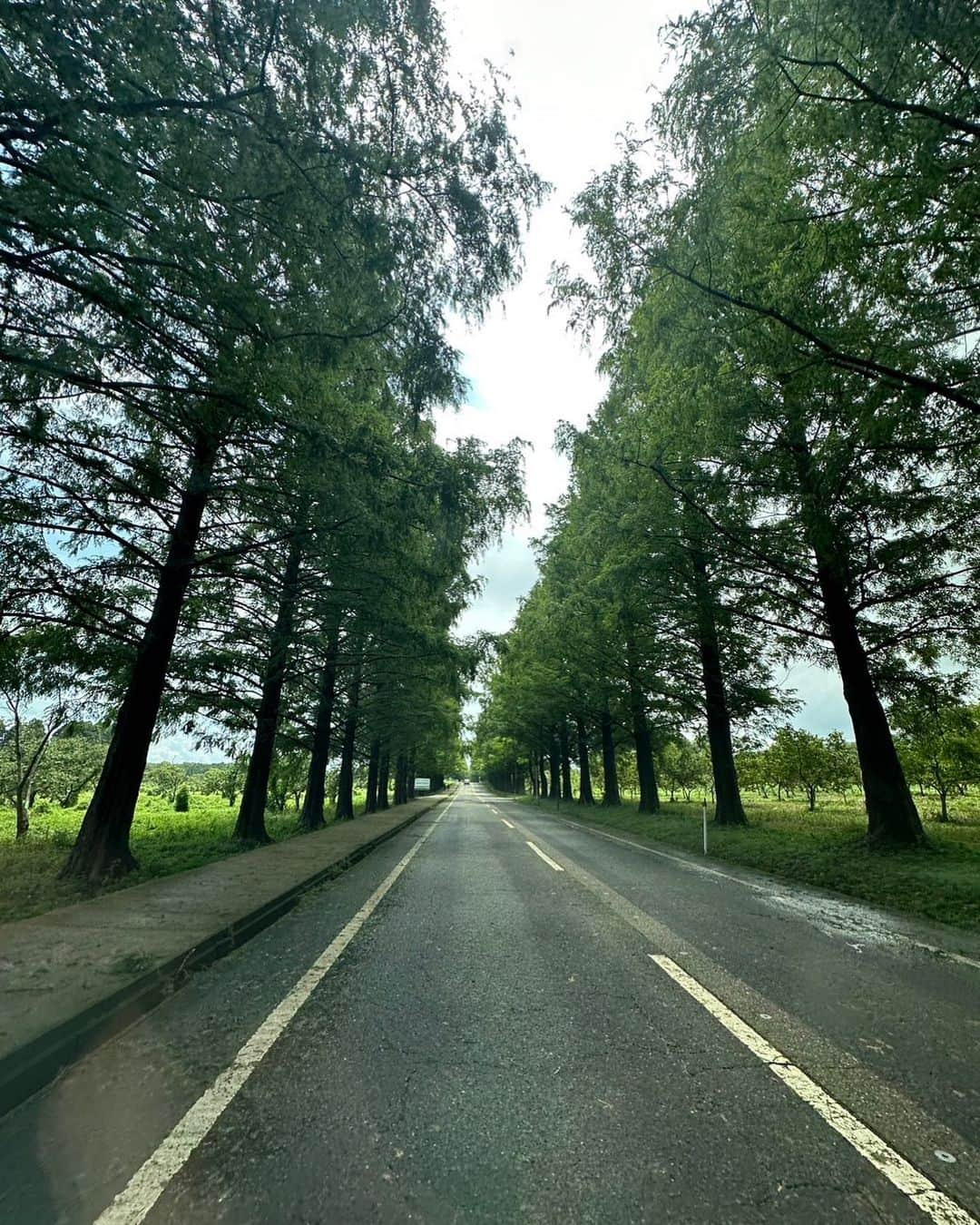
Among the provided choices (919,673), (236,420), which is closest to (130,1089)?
(236,420)

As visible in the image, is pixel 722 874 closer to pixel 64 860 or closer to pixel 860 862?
pixel 860 862

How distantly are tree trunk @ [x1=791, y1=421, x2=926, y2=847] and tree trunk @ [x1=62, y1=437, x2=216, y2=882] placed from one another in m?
9.52

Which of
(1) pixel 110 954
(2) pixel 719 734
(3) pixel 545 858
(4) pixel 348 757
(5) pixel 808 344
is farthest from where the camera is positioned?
(4) pixel 348 757

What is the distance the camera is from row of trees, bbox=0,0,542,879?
398 centimetres

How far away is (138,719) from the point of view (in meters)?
8.76

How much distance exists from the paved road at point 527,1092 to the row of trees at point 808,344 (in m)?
5.80

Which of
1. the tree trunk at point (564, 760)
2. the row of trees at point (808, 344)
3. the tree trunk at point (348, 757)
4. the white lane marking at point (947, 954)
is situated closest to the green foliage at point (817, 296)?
the row of trees at point (808, 344)

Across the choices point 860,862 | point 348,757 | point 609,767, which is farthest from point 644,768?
point 860,862

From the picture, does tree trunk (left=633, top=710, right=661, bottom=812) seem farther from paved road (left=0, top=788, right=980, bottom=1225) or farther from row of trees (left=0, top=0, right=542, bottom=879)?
paved road (left=0, top=788, right=980, bottom=1225)

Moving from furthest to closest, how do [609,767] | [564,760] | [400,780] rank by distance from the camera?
[400,780], [564,760], [609,767]

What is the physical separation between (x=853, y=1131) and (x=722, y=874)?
809 cm

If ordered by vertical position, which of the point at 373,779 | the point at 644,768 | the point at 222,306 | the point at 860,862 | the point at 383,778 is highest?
the point at 222,306

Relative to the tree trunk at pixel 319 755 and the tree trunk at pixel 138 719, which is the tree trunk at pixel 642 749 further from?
the tree trunk at pixel 138 719

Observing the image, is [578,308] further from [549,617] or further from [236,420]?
[549,617]
